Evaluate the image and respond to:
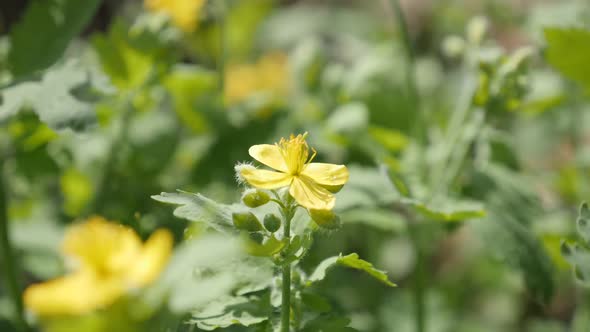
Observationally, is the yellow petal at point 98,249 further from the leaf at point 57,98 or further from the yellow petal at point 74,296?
the leaf at point 57,98

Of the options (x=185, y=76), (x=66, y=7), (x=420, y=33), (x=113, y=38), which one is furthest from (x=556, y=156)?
(x=66, y=7)

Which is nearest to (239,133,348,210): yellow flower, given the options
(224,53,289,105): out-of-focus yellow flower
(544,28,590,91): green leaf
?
(544,28,590,91): green leaf

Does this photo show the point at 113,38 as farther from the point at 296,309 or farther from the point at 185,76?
the point at 296,309

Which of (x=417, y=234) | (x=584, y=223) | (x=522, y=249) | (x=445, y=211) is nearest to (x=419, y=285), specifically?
(x=417, y=234)

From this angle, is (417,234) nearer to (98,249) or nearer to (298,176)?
(298,176)

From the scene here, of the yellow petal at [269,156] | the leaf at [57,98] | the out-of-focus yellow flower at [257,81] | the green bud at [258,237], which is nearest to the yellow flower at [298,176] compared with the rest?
the yellow petal at [269,156]

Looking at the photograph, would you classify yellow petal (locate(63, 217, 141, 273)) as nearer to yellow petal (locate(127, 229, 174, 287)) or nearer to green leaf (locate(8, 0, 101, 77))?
yellow petal (locate(127, 229, 174, 287))

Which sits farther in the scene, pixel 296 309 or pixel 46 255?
pixel 46 255
